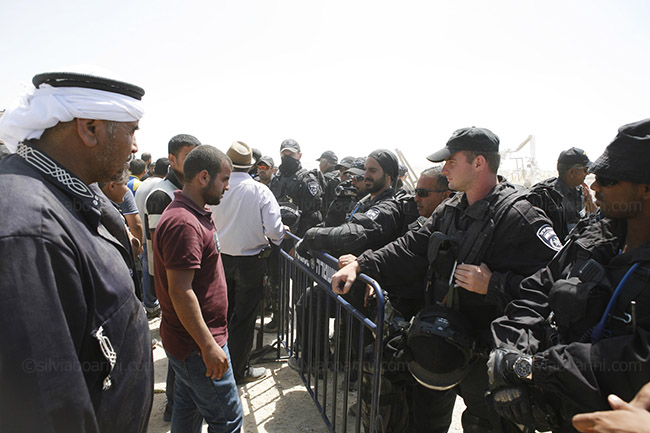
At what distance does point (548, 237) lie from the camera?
231cm

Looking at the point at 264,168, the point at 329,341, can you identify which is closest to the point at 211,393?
the point at 329,341

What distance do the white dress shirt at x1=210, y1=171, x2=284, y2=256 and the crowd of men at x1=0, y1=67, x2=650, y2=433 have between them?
22 millimetres

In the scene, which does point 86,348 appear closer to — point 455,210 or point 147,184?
point 455,210

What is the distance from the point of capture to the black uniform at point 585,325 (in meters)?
1.55

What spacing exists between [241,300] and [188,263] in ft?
6.30

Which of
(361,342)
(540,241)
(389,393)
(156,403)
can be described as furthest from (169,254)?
(156,403)

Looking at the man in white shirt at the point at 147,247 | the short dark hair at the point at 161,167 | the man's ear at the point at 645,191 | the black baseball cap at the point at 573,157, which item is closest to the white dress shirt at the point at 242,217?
the man in white shirt at the point at 147,247

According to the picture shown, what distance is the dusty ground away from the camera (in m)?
3.49

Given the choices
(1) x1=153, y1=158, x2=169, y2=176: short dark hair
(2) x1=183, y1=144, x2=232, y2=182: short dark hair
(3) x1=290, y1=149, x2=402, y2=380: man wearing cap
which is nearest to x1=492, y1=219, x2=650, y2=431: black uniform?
(3) x1=290, y1=149, x2=402, y2=380: man wearing cap

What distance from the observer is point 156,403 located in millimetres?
3857

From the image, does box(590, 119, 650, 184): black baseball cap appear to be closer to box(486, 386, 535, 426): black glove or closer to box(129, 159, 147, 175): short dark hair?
box(486, 386, 535, 426): black glove

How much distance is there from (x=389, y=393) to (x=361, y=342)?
0.55 meters

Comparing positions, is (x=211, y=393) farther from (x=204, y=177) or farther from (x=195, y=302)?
(x=204, y=177)

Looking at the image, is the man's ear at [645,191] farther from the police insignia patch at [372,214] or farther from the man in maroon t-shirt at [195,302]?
the man in maroon t-shirt at [195,302]
